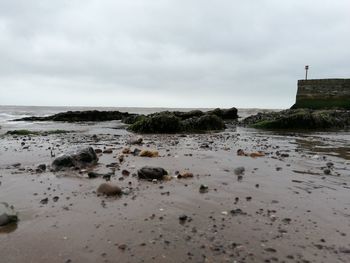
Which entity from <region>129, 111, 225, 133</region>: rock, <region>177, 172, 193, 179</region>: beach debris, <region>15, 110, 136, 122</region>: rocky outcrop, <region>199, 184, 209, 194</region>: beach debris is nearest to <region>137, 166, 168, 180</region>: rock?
<region>177, 172, 193, 179</region>: beach debris

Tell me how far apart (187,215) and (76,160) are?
3912 mm

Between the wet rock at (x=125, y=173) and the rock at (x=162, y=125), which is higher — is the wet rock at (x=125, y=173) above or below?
below

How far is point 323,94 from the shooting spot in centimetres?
3791

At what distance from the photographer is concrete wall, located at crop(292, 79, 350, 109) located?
36531 mm

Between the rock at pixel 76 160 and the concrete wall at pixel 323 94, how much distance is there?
3434 cm

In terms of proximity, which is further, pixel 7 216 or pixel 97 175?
pixel 97 175

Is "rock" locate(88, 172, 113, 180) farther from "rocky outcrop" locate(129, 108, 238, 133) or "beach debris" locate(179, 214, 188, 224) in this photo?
"rocky outcrop" locate(129, 108, 238, 133)

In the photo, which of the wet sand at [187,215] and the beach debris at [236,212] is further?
the beach debris at [236,212]

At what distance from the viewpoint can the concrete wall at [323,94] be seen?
36.5 metres

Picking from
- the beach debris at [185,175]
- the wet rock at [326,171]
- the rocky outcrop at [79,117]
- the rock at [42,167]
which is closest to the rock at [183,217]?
the beach debris at [185,175]

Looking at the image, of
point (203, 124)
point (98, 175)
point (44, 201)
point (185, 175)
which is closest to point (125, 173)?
point (98, 175)

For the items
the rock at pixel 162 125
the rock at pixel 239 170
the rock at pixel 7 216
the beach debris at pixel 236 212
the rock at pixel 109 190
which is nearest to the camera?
the rock at pixel 7 216

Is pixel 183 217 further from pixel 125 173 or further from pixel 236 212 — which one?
pixel 125 173

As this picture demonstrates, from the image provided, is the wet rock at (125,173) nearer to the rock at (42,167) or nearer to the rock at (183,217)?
the rock at (42,167)
